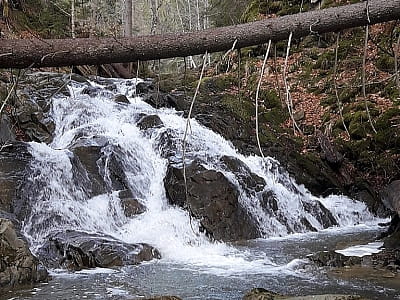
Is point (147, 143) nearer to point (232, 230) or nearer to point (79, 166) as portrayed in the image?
point (79, 166)

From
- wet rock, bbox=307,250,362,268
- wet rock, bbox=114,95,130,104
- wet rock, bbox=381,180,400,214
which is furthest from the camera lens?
wet rock, bbox=114,95,130,104

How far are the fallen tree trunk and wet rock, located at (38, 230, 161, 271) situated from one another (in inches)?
240

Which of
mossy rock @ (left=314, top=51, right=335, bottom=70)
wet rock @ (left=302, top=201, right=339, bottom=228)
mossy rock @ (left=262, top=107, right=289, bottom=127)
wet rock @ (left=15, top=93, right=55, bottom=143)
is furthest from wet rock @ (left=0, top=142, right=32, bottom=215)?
mossy rock @ (left=314, top=51, right=335, bottom=70)

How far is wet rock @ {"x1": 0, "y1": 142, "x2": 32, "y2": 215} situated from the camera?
32.1 ft

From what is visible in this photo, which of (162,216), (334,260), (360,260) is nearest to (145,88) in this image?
(162,216)

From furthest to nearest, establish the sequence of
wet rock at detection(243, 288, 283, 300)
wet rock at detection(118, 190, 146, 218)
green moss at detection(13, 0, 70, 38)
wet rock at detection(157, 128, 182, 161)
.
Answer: green moss at detection(13, 0, 70, 38)
wet rock at detection(157, 128, 182, 161)
wet rock at detection(118, 190, 146, 218)
wet rock at detection(243, 288, 283, 300)

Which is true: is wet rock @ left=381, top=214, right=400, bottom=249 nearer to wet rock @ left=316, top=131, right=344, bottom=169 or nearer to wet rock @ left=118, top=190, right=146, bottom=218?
wet rock @ left=316, top=131, right=344, bottom=169

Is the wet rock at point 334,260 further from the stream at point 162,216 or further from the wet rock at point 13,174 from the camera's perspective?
the wet rock at point 13,174

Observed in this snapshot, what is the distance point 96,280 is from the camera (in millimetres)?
7531

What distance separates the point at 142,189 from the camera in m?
11.7

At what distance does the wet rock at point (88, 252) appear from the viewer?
831cm

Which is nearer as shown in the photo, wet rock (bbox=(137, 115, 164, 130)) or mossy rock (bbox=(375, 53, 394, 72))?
wet rock (bbox=(137, 115, 164, 130))

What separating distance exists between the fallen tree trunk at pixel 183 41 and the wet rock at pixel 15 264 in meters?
5.33

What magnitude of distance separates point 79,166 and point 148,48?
903cm
